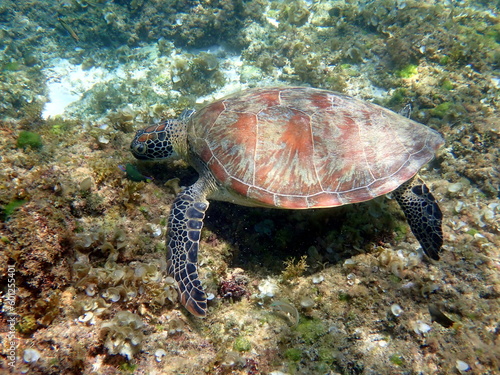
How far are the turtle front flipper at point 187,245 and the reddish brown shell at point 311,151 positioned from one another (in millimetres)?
489

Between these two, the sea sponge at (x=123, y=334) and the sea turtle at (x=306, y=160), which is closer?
the sea sponge at (x=123, y=334)

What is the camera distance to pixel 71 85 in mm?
9680

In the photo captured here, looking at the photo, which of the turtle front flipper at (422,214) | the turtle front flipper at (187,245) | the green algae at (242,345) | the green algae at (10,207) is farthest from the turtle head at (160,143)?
the turtle front flipper at (422,214)

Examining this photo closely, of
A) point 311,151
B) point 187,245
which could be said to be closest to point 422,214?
point 311,151

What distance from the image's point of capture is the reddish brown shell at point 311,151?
3145 millimetres

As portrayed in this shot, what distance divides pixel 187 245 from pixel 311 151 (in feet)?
6.41

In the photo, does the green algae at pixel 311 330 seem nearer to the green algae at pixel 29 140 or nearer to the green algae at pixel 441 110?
the green algae at pixel 29 140

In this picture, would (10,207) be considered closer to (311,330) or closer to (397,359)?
(311,330)

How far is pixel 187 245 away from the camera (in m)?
2.94

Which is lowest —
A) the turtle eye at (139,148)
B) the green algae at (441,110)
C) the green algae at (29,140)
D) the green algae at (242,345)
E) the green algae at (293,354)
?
the green algae at (242,345)

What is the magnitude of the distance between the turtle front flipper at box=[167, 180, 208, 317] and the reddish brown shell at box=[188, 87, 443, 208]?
1.60 ft

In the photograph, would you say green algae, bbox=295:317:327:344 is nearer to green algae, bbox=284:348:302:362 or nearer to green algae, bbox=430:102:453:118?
green algae, bbox=284:348:302:362

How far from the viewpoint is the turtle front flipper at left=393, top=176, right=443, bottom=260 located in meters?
2.94

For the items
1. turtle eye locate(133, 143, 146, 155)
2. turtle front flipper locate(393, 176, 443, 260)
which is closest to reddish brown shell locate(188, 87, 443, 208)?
turtle front flipper locate(393, 176, 443, 260)
